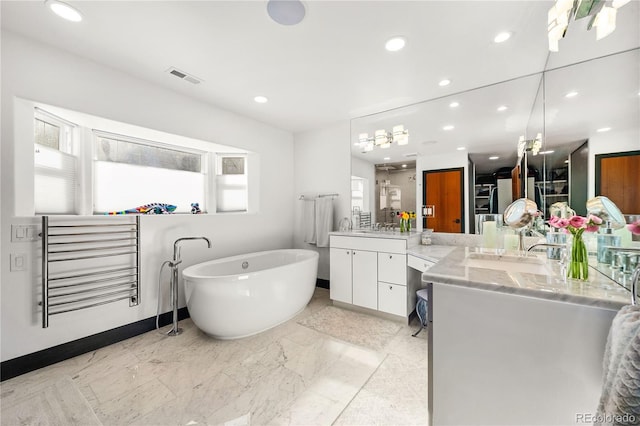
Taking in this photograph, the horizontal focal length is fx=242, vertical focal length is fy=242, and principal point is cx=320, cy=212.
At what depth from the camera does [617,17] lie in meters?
0.99

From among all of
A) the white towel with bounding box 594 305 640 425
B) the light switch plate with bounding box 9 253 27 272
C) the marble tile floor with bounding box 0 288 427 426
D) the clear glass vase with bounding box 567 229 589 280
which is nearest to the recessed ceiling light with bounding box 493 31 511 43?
the clear glass vase with bounding box 567 229 589 280

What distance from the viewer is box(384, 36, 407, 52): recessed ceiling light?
1.74 metres

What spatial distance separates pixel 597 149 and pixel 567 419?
1241mm

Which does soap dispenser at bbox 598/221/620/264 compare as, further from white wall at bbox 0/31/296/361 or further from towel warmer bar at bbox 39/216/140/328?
towel warmer bar at bbox 39/216/140/328

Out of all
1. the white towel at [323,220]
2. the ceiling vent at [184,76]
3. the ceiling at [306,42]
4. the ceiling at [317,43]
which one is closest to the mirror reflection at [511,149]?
the ceiling at [317,43]

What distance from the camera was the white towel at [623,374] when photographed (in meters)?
0.56

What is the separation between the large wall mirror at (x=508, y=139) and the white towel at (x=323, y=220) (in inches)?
14.3

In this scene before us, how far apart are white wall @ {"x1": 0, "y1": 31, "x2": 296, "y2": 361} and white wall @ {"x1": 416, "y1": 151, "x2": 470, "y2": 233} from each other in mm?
1025

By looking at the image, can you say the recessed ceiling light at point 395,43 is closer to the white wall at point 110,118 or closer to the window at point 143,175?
the white wall at point 110,118

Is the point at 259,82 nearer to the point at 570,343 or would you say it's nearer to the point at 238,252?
the point at 238,252

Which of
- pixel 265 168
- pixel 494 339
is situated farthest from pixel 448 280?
pixel 265 168

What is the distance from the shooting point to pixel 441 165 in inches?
109

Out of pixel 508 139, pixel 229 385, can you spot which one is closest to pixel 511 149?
pixel 508 139

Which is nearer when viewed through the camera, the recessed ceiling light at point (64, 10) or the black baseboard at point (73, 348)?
the recessed ceiling light at point (64, 10)
